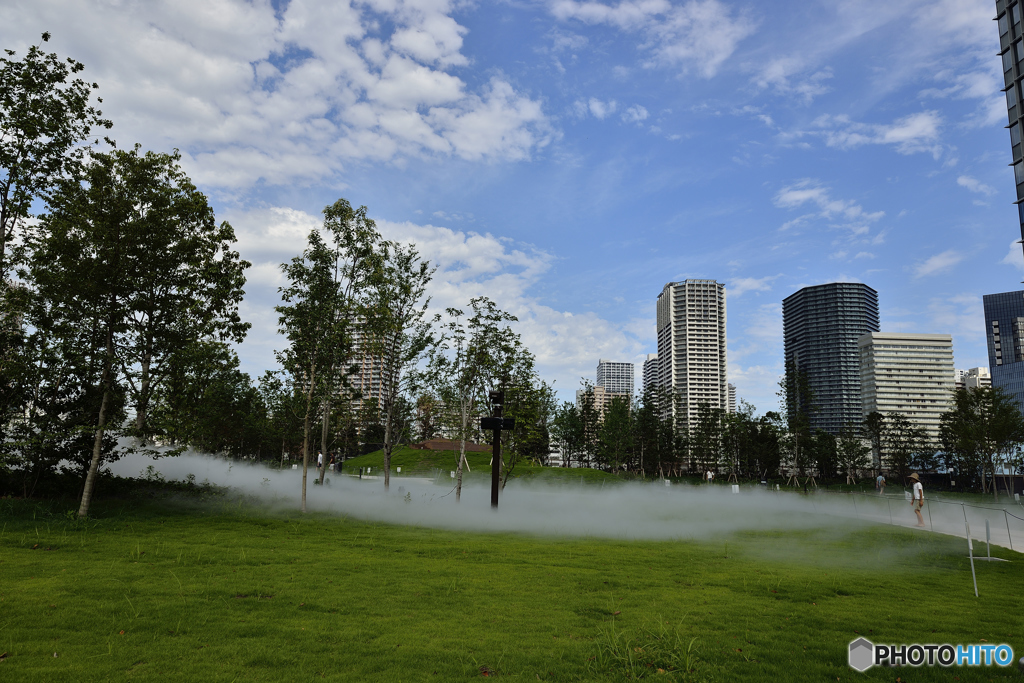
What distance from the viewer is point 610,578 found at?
11.1 m

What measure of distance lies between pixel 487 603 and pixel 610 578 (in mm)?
3233

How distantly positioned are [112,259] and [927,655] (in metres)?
20.6

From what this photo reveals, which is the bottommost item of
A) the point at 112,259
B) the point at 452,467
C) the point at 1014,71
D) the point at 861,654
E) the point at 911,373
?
the point at 452,467

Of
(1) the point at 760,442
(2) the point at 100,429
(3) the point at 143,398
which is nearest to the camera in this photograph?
(2) the point at 100,429

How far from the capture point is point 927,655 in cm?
703

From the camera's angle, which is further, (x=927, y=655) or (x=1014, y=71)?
(x=1014, y=71)

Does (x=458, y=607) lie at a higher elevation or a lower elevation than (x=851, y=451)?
lower

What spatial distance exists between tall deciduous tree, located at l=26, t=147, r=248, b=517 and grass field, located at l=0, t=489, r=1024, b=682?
4852mm

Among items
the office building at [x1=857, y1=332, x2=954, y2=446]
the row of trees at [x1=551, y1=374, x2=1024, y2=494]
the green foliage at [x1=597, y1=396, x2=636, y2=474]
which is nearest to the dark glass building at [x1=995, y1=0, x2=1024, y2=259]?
the row of trees at [x1=551, y1=374, x2=1024, y2=494]

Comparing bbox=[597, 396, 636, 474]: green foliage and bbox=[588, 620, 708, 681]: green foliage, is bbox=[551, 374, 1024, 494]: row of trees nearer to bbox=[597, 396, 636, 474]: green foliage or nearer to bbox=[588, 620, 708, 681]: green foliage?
bbox=[597, 396, 636, 474]: green foliage

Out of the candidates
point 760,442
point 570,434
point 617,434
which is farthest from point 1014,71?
point 570,434

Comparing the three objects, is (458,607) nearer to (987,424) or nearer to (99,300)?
(99,300)

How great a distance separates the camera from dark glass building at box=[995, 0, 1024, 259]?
43531 mm

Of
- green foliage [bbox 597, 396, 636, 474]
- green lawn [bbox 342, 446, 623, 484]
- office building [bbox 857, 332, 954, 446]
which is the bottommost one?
green lawn [bbox 342, 446, 623, 484]
